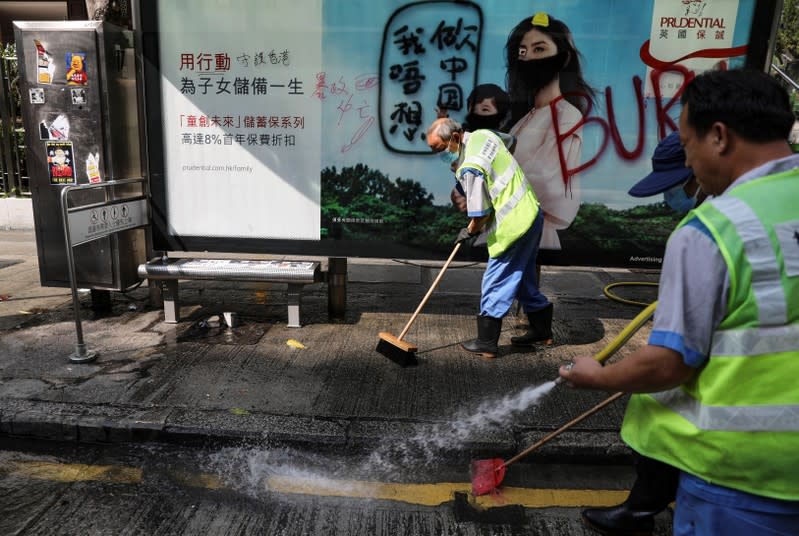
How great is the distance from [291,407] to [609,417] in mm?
2020

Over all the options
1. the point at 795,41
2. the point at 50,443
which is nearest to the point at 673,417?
the point at 50,443

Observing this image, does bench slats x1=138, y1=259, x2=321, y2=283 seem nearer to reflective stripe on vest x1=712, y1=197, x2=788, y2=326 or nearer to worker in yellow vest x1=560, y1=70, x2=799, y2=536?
worker in yellow vest x1=560, y1=70, x2=799, y2=536

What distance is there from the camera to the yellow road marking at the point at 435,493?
302 cm

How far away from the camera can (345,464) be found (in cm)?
333

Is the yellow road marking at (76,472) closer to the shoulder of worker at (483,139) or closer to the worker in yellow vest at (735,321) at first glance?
the worker in yellow vest at (735,321)

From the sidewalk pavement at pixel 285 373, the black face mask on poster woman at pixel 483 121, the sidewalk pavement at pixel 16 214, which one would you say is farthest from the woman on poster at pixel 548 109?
the sidewalk pavement at pixel 16 214

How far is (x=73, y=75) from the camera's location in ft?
16.2

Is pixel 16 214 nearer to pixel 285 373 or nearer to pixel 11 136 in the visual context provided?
pixel 11 136

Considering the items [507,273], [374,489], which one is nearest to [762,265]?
[374,489]

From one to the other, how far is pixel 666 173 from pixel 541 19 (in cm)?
290

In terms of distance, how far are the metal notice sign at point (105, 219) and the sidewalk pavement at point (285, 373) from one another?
0.88 metres

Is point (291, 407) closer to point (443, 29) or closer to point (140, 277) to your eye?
point (140, 277)

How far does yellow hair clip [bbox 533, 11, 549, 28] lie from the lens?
4805 mm

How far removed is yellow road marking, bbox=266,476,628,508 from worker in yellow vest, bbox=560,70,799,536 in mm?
1597
